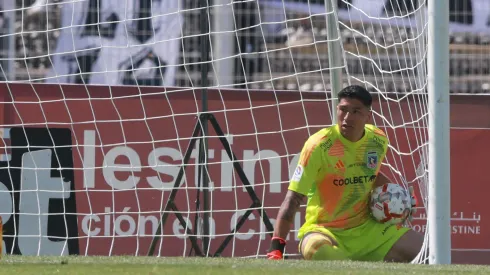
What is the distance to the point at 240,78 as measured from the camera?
31.3ft

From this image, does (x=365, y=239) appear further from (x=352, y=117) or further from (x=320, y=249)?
(x=352, y=117)

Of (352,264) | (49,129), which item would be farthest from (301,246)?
(49,129)

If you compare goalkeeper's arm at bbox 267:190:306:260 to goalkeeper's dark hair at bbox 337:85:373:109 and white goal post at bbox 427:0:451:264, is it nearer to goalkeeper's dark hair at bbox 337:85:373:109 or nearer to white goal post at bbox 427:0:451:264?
goalkeeper's dark hair at bbox 337:85:373:109

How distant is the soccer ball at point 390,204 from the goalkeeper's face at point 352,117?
352mm

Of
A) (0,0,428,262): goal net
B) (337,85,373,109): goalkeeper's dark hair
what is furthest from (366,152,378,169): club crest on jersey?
(0,0,428,262): goal net

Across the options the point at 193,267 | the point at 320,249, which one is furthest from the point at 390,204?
the point at 193,267

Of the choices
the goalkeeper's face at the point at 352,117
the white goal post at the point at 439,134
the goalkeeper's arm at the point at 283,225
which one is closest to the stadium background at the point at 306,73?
the goalkeeper's face at the point at 352,117

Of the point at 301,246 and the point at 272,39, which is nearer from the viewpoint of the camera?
the point at 301,246

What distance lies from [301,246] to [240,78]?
2983 mm

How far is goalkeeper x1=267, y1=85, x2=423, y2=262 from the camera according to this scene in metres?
6.63

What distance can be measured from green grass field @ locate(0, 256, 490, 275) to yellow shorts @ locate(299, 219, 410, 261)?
1417 mm

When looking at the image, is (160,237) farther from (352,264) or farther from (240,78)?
(352,264)

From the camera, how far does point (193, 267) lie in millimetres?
4930

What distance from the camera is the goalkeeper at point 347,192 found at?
21.8 feet
